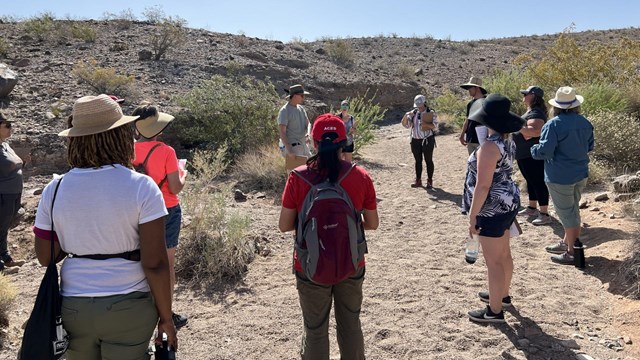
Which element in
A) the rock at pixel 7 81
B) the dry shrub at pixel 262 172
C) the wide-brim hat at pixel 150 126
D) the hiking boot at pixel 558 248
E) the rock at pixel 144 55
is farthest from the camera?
the rock at pixel 144 55

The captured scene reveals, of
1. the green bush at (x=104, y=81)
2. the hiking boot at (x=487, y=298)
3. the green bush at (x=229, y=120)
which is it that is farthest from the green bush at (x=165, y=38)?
the hiking boot at (x=487, y=298)

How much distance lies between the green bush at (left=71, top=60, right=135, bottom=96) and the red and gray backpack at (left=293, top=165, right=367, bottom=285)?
1203cm

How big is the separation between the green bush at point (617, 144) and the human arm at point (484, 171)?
5.98 meters

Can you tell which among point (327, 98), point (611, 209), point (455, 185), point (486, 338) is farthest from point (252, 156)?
point (327, 98)

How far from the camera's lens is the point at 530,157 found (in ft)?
21.2

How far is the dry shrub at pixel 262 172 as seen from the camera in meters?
8.91

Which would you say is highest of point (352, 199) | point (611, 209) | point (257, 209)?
point (352, 199)

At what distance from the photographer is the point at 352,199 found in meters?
2.76

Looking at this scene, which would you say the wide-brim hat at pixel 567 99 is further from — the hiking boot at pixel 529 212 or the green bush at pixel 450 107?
the green bush at pixel 450 107

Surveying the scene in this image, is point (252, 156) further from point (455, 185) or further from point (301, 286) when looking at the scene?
point (301, 286)

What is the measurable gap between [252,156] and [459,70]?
2391cm

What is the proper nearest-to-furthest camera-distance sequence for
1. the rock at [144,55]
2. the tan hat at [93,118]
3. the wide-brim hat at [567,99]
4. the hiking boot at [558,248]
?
the tan hat at [93,118] < the wide-brim hat at [567,99] < the hiking boot at [558,248] < the rock at [144,55]

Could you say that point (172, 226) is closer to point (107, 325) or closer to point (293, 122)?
point (107, 325)

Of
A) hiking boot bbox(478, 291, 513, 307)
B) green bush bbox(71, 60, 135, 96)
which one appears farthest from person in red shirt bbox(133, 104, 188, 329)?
green bush bbox(71, 60, 135, 96)
